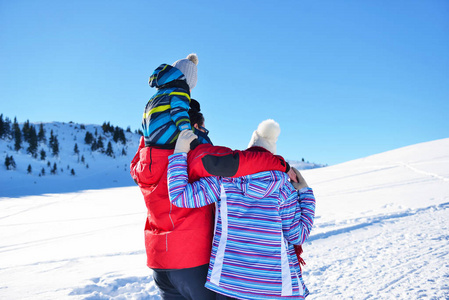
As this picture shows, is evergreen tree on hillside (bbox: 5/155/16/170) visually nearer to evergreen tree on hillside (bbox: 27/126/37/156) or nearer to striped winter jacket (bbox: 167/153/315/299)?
evergreen tree on hillside (bbox: 27/126/37/156)

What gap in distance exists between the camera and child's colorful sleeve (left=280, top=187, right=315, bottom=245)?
1540 mm

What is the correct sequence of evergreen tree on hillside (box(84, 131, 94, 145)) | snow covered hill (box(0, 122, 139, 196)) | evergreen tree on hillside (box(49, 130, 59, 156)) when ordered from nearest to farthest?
snow covered hill (box(0, 122, 139, 196)) → evergreen tree on hillside (box(49, 130, 59, 156)) → evergreen tree on hillside (box(84, 131, 94, 145))

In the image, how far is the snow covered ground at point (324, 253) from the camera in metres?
2.88

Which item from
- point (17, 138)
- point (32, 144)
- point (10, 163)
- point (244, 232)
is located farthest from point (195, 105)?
point (17, 138)

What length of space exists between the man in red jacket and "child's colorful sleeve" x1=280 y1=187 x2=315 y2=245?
205 millimetres

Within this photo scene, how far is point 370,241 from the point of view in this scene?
419 cm

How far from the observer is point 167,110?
158cm

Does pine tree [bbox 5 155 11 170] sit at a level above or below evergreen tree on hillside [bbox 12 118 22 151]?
below

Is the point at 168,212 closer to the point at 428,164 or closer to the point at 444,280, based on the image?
the point at 444,280

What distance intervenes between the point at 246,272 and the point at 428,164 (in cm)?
1457

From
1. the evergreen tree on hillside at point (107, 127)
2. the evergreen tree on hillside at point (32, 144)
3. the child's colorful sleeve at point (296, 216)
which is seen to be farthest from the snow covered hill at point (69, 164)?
the child's colorful sleeve at point (296, 216)

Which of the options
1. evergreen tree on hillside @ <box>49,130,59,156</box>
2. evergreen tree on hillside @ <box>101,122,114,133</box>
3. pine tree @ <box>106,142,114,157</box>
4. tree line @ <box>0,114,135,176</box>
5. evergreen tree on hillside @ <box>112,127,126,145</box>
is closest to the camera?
tree line @ <box>0,114,135,176</box>

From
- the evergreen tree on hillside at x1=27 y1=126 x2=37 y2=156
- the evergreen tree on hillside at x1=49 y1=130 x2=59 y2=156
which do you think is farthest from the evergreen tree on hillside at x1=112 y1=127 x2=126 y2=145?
the evergreen tree on hillside at x1=27 y1=126 x2=37 y2=156

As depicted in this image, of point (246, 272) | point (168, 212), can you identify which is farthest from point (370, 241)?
point (168, 212)
